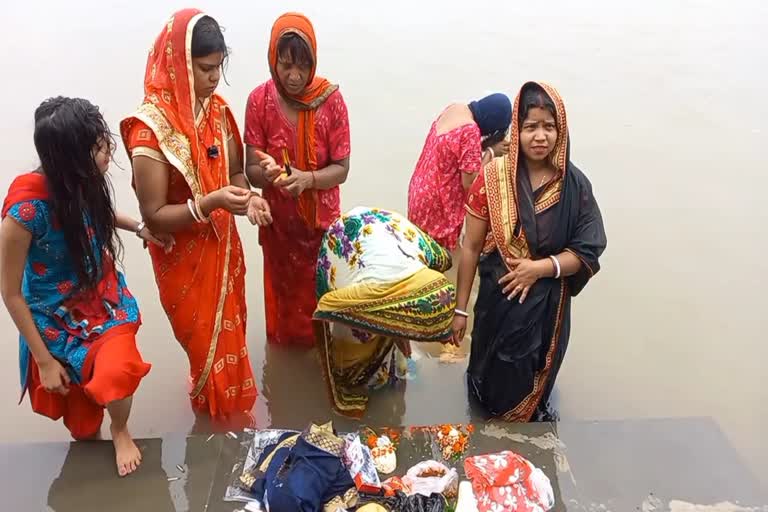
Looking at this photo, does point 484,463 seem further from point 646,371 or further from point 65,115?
point 65,115

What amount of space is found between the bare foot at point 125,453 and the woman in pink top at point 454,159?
2.15 m

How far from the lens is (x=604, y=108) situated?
257 inches

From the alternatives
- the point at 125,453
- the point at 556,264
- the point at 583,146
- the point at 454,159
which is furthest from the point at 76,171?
the point at 583,146

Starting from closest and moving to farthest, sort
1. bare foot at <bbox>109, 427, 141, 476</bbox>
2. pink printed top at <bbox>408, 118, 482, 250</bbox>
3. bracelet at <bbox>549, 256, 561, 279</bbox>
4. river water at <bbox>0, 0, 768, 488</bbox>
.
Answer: bare foot at <bbox>109, 427, 141, 476</bbox> < bracelet at <bbox>549, 256, 561, 279</bbox> < river water at <bbox>0, 0, 768, 488</bbox> < pink printed top at <bbox>408, 118, 482, 250</bbox>

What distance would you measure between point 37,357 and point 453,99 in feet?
16.9

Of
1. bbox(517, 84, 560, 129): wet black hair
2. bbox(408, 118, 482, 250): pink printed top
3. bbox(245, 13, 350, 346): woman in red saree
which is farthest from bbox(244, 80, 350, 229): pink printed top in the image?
bbox(408, 118, 482, 250): pink printed top

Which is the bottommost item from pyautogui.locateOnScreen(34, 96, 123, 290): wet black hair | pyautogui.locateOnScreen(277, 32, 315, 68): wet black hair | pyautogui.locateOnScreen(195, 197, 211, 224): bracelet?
pyautogui.locateOnScreen(195, 197, 211, 224): bracelet

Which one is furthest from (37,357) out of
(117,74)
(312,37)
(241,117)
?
(117,74)

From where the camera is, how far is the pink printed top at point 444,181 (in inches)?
143

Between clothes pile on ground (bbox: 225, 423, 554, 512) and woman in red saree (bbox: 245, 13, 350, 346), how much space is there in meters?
0.97

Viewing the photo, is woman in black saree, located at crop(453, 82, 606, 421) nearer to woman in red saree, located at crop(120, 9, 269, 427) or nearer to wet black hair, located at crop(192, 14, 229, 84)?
woman in red saree, located at crop(120, 9, 269, 427)

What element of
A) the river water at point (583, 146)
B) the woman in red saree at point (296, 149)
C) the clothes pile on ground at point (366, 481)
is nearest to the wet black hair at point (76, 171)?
the woman in red saree at point (296, 149)

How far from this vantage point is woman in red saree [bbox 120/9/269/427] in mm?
2322

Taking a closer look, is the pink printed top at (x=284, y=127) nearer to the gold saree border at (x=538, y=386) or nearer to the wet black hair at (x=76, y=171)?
the wet black hair at (x=76, y=171)
